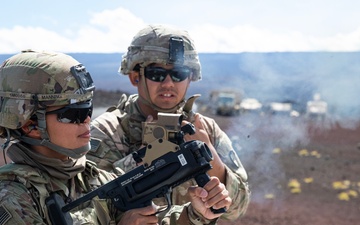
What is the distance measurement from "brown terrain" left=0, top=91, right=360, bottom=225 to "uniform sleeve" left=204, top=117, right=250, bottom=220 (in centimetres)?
612

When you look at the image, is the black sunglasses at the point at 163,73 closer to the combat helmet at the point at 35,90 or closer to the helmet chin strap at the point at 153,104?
the helmet chin strap at the point at 153,104

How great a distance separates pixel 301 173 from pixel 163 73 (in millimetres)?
18146

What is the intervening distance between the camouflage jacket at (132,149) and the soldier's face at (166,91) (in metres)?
0.21

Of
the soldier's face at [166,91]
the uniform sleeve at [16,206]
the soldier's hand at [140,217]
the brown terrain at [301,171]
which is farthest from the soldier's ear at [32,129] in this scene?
the brown terrain at [301,171]

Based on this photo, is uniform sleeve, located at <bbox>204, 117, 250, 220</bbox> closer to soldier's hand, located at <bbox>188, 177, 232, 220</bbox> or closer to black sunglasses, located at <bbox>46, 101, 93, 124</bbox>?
soldier's hand, located at <bbox>188, 177, 232, 220</bbox>

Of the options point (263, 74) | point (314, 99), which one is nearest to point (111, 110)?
point (263, 74)

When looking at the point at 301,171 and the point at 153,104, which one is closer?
the point at 153,104

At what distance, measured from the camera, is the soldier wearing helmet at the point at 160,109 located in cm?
443

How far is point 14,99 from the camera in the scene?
3350 mm

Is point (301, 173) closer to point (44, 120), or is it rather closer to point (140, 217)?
point (140, 217)

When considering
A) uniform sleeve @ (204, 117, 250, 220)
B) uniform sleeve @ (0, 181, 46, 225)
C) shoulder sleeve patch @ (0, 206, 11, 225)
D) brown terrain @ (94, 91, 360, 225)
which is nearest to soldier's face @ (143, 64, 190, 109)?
uniform sleeve @ (204, 117, 250, 220)

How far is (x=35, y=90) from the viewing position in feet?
10.9

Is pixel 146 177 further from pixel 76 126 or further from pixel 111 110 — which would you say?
pixel 111 110

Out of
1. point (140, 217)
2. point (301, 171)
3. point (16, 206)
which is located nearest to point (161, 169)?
point (140, 217)
